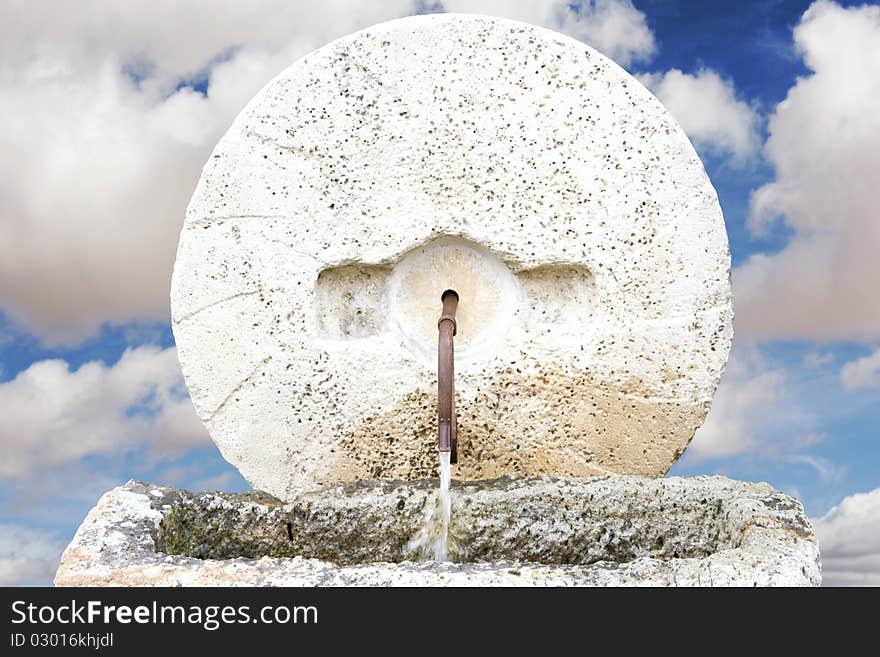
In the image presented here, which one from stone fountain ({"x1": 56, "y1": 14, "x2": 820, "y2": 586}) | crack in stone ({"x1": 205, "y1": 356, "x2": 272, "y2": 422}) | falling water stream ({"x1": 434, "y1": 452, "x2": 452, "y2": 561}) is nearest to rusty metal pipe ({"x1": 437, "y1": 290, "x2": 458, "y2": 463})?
falling water stream ({"x1": 434, "y1": 452, "x2": 452, "y2": 561})

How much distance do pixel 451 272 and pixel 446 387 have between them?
1.75ft

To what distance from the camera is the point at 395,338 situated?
3.96m

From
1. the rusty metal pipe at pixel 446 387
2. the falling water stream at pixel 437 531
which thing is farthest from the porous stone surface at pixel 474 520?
the rusty metal pipe at pixel 446 387

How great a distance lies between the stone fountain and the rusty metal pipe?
0.17 m

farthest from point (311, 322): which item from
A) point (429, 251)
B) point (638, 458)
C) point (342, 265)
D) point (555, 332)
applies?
point (638, 458)

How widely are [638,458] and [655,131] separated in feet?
3.72

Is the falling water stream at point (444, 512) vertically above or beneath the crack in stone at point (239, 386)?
beneath

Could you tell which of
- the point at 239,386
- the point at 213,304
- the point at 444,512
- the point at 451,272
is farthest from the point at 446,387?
the point at 213,304

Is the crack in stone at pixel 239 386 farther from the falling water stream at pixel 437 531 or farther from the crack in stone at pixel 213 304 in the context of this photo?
the falling water stream at pixel 437 531

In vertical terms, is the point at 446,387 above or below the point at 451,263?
below

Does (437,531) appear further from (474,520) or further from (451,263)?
(451,263)

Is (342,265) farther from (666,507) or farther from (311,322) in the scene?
(666,507)

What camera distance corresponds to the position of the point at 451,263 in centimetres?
400

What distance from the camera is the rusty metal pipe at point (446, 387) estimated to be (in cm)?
360
